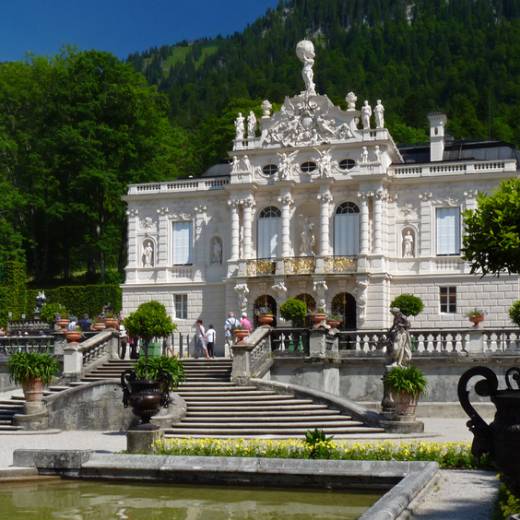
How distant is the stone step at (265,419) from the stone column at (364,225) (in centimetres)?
1877

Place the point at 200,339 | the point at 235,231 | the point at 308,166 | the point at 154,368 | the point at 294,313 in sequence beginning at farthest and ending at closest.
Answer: the point at 235,231, the point at 308,166, the point at 294,313, the point at 200,339, the point at 154,368

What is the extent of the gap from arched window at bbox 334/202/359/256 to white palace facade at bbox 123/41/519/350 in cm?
4

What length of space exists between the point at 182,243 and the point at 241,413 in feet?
72.4

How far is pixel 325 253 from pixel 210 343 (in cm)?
959

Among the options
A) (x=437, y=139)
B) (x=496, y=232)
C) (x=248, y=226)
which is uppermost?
(x=437, y=139)

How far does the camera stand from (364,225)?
4047 cm

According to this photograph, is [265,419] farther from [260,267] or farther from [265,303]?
[260,267]

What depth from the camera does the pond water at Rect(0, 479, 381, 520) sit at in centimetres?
1280

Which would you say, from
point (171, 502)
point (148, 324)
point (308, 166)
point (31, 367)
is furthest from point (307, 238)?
point (171, 502)

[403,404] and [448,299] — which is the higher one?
[448,299]

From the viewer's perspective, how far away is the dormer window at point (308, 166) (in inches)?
1641

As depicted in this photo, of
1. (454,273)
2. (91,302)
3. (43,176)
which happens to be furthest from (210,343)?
(43,176)

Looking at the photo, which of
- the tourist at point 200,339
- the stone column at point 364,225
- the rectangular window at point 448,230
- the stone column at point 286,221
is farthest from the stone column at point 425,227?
the tourist at point 200,339

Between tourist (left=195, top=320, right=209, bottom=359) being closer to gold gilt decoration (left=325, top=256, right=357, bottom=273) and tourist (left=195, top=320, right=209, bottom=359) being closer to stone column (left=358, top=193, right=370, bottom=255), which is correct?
gold gilt decoration (left=325, top=256, right=357, bottom=273)
